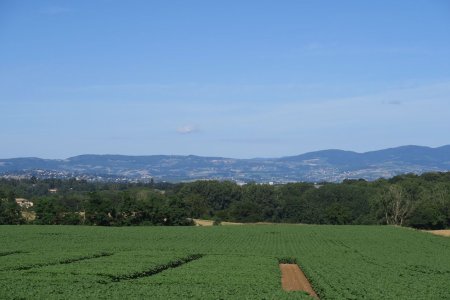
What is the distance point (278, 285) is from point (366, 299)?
5746 mm

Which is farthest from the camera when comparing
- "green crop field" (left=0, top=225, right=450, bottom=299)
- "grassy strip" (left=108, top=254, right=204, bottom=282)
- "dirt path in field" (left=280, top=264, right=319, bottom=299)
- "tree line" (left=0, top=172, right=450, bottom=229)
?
"tree line" (left=0, top=172, right=450, bottom=229)

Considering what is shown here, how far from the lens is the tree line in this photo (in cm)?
10475

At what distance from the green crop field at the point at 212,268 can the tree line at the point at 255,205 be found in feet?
111

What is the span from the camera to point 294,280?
36750 mm

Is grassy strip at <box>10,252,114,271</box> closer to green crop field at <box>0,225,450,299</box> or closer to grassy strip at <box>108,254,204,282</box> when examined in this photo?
green crop field at <box>0,225,450,299</box>

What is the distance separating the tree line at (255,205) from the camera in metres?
105

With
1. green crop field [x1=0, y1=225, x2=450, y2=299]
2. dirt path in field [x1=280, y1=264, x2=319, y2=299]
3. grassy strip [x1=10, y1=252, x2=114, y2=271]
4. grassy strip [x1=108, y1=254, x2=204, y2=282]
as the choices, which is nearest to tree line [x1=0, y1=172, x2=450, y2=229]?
green crop field [x1=0, y1=225, x2=450, y2=299]

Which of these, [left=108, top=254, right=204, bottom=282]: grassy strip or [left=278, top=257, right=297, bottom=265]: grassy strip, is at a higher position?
[left=108, top=254, right=204, bottom=282]: grassy strip

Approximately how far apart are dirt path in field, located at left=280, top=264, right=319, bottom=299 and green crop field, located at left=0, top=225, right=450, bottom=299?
1.86ft

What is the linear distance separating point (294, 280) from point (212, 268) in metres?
5.31

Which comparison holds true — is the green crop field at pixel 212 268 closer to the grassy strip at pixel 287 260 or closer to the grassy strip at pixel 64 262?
the grassy strip at pixel 64 262

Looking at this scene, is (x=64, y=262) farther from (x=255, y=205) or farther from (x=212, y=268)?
(x=255, y=205)

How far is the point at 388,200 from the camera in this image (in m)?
122

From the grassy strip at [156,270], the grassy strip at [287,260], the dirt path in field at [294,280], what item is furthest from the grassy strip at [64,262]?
the dirt path in field at [294,280]
